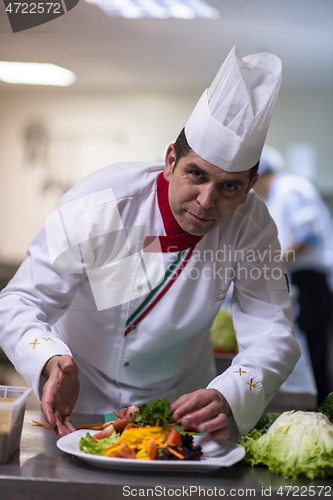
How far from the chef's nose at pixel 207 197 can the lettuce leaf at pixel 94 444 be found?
0.62 meters

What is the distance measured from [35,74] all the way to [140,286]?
511 centimetres

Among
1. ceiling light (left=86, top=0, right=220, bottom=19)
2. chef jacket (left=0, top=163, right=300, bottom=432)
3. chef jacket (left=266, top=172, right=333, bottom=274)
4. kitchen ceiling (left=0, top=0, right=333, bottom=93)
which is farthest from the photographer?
kitchen ceiling (left=0, top=0, right=333, bottom=93)

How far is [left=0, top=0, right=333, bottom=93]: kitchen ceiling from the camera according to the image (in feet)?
13.0

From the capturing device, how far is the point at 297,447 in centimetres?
103

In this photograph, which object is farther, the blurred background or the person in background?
the blurred background

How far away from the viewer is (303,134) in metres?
6.01

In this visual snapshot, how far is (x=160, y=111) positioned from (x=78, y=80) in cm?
Answer: 114

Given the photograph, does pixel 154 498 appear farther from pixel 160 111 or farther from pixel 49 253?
pixel 160 111

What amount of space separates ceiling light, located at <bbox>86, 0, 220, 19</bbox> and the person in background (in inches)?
60.0

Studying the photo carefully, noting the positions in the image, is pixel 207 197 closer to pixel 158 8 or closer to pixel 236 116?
pixel 236 116

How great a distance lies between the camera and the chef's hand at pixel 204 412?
1.05 metres

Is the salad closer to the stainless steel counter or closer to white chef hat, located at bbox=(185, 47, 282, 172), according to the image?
the stainless steel counter

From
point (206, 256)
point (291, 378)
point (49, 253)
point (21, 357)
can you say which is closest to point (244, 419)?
point (206, 256)

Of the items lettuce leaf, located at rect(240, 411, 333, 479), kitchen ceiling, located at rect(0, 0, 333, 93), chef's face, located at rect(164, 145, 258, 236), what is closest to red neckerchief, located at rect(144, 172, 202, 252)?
chef's face, located at rect(164, 145, 258, 236)
